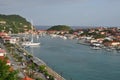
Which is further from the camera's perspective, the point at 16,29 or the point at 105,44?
the point at 16,29

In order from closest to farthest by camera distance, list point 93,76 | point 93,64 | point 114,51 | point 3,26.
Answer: point 93,76
point 93,64
point 114,51
point 3,26

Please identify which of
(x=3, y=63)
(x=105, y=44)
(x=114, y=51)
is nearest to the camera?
(x=3, y=63)

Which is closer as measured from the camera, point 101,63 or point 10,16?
point 101,63

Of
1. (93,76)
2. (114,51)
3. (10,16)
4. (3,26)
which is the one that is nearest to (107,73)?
(93,76)

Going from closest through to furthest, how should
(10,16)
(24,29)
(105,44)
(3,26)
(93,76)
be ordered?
(93,76)
(105,44)
(3,26)
(24,29)
(10,16)

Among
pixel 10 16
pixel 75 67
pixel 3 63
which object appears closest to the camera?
pixel 3 63

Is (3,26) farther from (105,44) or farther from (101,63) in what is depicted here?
(101,63)

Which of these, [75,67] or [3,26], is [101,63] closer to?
[75,67]

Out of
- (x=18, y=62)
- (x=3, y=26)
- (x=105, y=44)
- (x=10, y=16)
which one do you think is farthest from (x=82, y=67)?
(x=10, y=16)

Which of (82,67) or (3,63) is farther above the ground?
(3,63)
